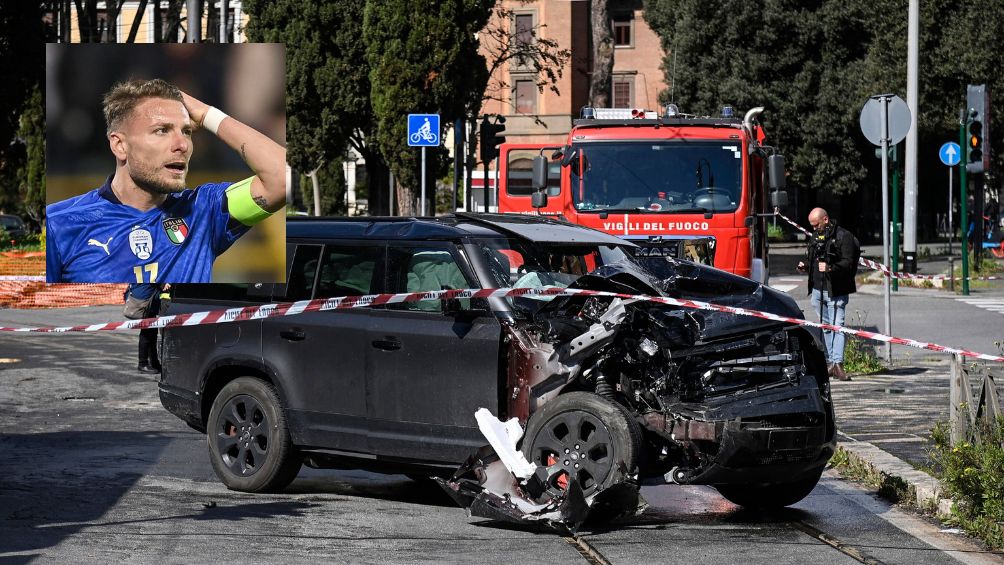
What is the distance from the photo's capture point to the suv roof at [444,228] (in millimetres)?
8797

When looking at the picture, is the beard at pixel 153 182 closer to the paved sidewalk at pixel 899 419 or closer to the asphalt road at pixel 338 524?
the asphalt road at pixel 338 524

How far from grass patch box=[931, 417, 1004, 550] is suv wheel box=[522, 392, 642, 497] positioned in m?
1.78

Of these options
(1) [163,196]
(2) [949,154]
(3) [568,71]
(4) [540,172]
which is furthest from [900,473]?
(3) [568,71]

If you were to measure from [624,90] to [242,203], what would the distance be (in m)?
64.1

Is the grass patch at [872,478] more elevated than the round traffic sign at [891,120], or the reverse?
Result: the round traffic sign at [891,120]

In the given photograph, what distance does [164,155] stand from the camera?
958 cm

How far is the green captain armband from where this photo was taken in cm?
955

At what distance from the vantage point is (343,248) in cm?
902

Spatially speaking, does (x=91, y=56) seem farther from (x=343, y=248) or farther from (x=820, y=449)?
(x=820, y=449)

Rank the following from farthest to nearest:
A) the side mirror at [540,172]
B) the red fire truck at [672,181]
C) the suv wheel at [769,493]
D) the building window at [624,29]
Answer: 1. the building window at [624,29]
2. the side mirror at [540,172]
3. the red fire truck at [672,181]
4. the suv wheel at [769,493]

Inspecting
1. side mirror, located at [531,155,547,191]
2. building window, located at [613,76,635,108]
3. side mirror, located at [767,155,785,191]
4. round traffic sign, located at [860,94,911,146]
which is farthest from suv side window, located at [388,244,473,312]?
building window, located at [613,76,635,108]

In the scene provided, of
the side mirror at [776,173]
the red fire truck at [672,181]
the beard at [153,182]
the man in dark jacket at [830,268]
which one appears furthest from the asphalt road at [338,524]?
the side mirror at [776,173]

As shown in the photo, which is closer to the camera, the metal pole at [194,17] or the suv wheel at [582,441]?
the suv wheel at [582,441]

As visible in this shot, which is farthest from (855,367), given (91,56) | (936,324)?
(91,56)
